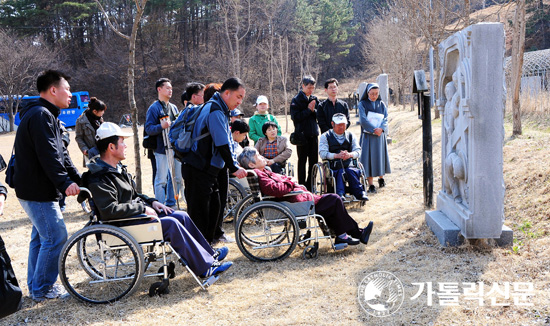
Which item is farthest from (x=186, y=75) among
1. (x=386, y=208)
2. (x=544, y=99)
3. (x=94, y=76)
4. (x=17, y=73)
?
(x=386, y=208)

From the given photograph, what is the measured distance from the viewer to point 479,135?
11.8 feet

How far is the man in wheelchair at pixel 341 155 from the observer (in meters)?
5.57

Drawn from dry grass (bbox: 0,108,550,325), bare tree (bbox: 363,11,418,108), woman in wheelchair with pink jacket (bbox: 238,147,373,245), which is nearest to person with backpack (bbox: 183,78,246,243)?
woman in wheelchair with pink jacket (bbox: 238,147,373,245)

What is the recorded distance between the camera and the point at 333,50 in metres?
46.8

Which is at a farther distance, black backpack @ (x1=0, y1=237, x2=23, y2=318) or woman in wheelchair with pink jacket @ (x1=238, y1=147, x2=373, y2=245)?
woman in wheelchair with pink jacket @ (x1=238, y1=147, x2=373, y2=245)

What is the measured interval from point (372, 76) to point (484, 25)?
43.9 m

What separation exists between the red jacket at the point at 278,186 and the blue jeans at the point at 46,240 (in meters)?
1.61

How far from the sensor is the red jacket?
13.1 ft

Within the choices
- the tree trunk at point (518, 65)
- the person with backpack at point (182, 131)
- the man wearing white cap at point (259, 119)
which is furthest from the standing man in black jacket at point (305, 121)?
the tree trunk at point (518, 65)

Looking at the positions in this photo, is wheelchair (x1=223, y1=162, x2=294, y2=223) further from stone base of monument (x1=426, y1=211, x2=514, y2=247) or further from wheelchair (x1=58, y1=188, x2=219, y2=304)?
stone base of monument (x1=426, y1=211, x2=514, y2=247)

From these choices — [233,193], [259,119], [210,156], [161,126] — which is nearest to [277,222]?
[210,156]

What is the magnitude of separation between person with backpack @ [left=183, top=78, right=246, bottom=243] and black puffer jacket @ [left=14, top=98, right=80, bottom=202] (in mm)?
1158

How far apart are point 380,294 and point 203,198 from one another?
182cm

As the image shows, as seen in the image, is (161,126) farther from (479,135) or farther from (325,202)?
(479,135)
